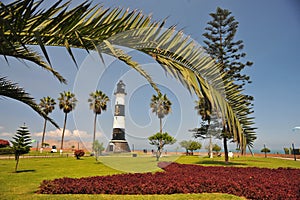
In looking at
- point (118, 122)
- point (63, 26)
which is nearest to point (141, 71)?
point (63, 26)

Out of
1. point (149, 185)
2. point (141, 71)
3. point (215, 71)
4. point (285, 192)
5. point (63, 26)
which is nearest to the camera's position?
point (63, 26)

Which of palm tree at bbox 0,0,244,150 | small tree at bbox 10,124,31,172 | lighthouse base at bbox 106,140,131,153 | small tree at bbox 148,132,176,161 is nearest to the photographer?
palm tree at bbox 0,0,244,150

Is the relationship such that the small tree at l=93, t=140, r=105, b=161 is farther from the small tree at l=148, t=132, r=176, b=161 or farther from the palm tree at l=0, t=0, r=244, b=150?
the palm tree at l=0, t=0, r=244, b=150

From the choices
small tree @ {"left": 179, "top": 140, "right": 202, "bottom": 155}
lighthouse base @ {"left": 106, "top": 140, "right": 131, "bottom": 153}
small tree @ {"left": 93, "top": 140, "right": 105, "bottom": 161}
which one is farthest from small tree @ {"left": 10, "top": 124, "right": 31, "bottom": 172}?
small tree @ {"left": 179, "top": 140, "right": 202, "bottom": 155}

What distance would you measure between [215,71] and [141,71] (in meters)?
0.74

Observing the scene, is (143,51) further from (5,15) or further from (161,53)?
(5,15)

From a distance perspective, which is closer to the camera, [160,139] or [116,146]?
[160,139]

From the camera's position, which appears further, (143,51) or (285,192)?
(285,192)

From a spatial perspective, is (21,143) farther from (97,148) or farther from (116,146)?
(116,146)

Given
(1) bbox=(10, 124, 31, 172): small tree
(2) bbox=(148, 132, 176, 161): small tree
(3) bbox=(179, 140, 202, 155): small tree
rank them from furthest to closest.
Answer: (3) bbox=(179, 140, 202, 155): small tree < (2) bbox=(148, 132, 176, 161): small tree < (1) bbox=(10, 124, 31, 172): small tree

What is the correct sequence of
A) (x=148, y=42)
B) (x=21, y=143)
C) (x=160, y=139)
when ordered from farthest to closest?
(x=160, y=139) → (x=21, y=143) → (x=148, y=42)

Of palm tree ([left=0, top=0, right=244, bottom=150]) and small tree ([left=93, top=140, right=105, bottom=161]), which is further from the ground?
palm tree ([left=0, top=0, right=244, bottom=150])

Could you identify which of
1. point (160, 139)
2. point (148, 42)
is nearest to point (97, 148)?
point (160, 139)

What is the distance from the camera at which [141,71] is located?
248cm
